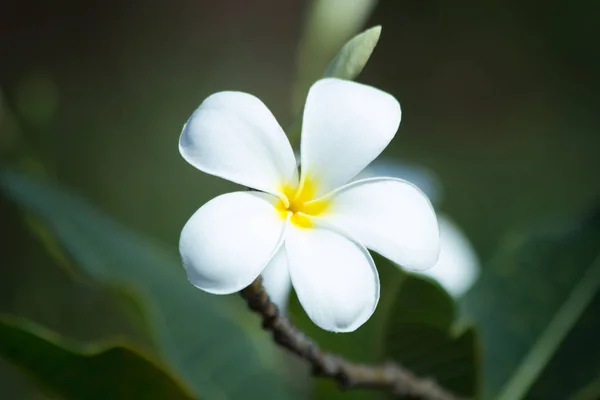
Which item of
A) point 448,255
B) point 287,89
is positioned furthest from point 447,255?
point 287,89

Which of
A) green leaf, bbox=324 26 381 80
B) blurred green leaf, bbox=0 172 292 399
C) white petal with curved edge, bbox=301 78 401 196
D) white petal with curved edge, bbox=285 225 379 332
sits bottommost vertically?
→ blurred green leaf, bbox=0 172 292 399

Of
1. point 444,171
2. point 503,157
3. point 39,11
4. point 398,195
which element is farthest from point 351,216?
point 39,11

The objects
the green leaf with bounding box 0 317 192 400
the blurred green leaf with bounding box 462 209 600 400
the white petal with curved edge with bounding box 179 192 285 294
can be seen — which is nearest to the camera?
the white petal with curved edge with bounding box 179 192 285 294

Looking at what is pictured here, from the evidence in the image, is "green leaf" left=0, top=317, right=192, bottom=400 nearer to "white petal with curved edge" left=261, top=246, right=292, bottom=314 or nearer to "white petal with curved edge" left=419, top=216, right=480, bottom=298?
"white petal with curved edge" left=261, top=246, right=292, bottom=314

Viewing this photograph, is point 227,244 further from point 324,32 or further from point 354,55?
point 324,32

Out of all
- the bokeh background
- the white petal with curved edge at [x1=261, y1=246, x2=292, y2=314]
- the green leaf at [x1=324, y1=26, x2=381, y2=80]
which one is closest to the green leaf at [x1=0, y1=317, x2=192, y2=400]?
the white petal with curved edge at [x1=261, y1=246, x2=292, y2=314]

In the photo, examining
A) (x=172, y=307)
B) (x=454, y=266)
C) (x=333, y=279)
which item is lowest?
(x=172, y=307)

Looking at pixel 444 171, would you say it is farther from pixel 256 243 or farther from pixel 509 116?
pixel 256 243
